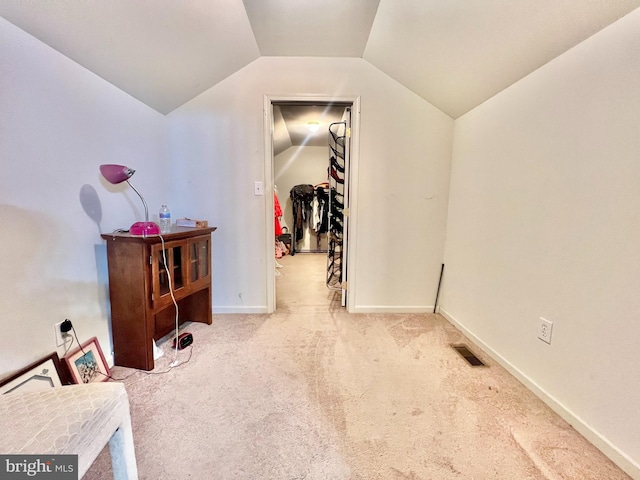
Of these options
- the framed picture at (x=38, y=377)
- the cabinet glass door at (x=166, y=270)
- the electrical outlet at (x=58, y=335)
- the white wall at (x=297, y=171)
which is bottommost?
the framed picture at (x=38, y=377)

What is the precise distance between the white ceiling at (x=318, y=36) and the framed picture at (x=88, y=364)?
1.57 m

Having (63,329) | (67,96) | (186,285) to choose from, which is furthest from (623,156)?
(63,329)

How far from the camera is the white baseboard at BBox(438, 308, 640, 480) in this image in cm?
97

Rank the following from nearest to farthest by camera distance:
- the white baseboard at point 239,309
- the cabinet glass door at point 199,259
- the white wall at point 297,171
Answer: the cabinet glass door at point 199,259 < the white baseboard at point 239,309 < the white wall at point 297,171

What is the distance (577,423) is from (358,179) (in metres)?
1.94

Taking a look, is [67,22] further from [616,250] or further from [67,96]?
[616,250]

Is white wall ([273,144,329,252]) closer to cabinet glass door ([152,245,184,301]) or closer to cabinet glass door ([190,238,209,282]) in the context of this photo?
cabinet glass door ([190,238,209,282])

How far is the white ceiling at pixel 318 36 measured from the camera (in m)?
1.14

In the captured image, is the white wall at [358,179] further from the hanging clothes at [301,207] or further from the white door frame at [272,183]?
the hanging clothes at [301,207]

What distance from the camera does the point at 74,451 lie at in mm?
663

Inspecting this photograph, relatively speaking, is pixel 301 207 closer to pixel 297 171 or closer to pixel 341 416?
pixel 297 171

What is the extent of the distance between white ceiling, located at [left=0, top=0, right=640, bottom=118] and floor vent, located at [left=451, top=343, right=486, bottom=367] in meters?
1.79

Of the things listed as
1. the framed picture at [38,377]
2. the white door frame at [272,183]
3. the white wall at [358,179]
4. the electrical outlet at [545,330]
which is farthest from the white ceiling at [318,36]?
the framed picture at [38,377]

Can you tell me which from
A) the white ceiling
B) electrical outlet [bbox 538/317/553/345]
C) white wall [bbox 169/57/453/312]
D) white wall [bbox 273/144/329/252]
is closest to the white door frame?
white wall [bbox 169/57/453/312]
